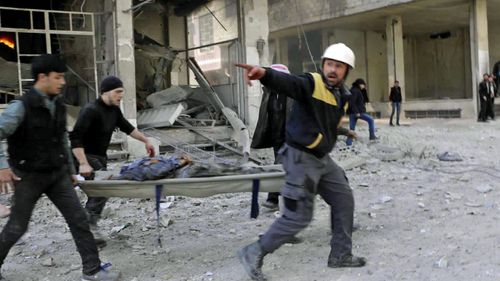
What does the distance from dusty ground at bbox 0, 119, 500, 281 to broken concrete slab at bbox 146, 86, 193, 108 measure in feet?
16.1

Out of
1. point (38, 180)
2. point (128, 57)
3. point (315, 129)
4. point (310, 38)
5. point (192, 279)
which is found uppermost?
point (310, 38)

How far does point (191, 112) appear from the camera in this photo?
11750 mm

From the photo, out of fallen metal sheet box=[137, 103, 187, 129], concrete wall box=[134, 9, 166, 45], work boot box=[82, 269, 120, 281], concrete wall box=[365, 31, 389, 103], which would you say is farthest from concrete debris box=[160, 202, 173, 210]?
concrete wall box=[365, 31, 389, 103]

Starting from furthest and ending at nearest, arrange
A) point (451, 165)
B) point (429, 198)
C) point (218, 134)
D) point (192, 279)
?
point (218, 134) < point (451, 165) < point (429, 198) < point (192, 279)

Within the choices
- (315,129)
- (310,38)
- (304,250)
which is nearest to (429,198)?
(304,250)

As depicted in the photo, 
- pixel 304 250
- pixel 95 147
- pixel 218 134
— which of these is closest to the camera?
pixel 304 250

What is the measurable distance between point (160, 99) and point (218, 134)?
1.60 meters

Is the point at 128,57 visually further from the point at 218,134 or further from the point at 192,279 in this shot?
the point at 192,279

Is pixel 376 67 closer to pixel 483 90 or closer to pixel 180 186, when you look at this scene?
pixel 483 90

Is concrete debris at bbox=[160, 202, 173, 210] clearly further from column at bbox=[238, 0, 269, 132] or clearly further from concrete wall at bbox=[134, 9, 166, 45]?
concrete wall at bbox=[134, 9, 166, 45]

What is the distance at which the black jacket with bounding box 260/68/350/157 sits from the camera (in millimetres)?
3361

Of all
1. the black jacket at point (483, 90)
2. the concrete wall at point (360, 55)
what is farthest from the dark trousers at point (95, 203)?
the concrete wall at point (360, 55)

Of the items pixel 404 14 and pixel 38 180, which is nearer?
pixel 38 180

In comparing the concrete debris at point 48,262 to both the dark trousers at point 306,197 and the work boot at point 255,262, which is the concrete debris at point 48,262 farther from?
the dark trousers at point 306,197
